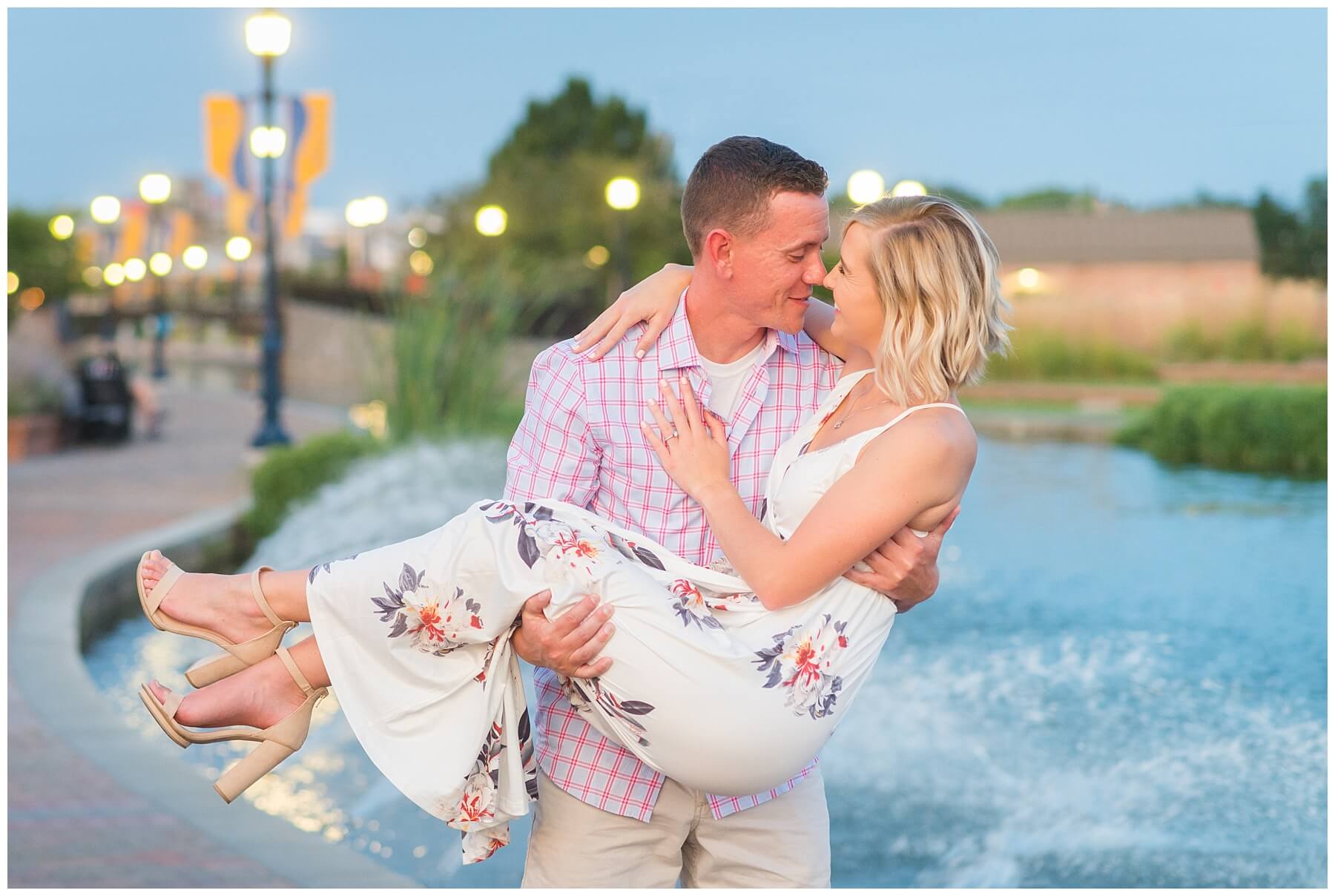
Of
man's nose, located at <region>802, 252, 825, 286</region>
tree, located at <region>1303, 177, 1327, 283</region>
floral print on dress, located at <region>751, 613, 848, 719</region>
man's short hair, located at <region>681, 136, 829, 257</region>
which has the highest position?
man's short hair, located at <region>681, 136, 829, 257</region>

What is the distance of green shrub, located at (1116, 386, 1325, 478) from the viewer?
607 inches

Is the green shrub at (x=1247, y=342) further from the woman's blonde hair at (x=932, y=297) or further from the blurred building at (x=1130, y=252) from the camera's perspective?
the woman's blonde hair at (x=932, y=297)

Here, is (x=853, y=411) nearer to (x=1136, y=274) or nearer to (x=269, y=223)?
(x=269, y=223)

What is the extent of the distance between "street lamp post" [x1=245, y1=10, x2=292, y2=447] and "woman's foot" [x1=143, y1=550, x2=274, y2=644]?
463 inches

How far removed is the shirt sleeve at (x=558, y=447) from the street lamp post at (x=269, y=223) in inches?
466

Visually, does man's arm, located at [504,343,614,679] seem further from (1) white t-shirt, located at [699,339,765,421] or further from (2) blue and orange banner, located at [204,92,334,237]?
(2) blue and orange banner, located at [204,92,334,237]

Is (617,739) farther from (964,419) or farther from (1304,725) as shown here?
(1304,725)

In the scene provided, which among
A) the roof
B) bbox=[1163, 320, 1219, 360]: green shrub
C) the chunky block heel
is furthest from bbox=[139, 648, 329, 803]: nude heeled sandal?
the roof

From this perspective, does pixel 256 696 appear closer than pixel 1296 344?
Yes

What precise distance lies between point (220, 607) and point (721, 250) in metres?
1.04

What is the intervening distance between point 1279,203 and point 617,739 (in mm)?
30896

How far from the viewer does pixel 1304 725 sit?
6746 mm

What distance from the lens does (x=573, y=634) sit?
7.54 feet

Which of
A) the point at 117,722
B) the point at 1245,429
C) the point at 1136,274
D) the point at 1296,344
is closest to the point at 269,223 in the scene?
the point at 117,722
